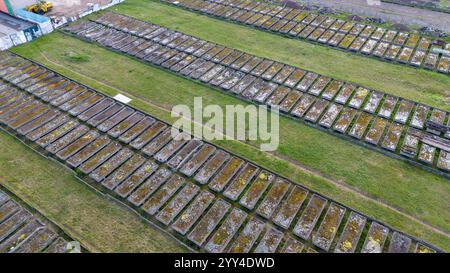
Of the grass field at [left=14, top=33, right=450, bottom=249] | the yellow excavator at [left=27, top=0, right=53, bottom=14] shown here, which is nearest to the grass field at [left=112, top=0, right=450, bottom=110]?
the yellow excavator at [left=27, top=0, right=53, bottom=14]

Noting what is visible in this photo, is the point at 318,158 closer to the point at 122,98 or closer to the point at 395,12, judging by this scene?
the point at 122,98

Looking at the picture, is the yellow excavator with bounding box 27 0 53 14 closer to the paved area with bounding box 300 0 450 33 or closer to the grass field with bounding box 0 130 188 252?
the grass field with bounding box 0 130 188 252

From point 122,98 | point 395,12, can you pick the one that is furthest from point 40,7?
point 395,12

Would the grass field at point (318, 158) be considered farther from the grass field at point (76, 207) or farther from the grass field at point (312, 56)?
the grass field at point (312, 56)

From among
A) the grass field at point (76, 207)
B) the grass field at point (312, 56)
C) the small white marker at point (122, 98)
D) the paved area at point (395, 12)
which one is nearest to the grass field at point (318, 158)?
the small white marker at point (122, 98)
